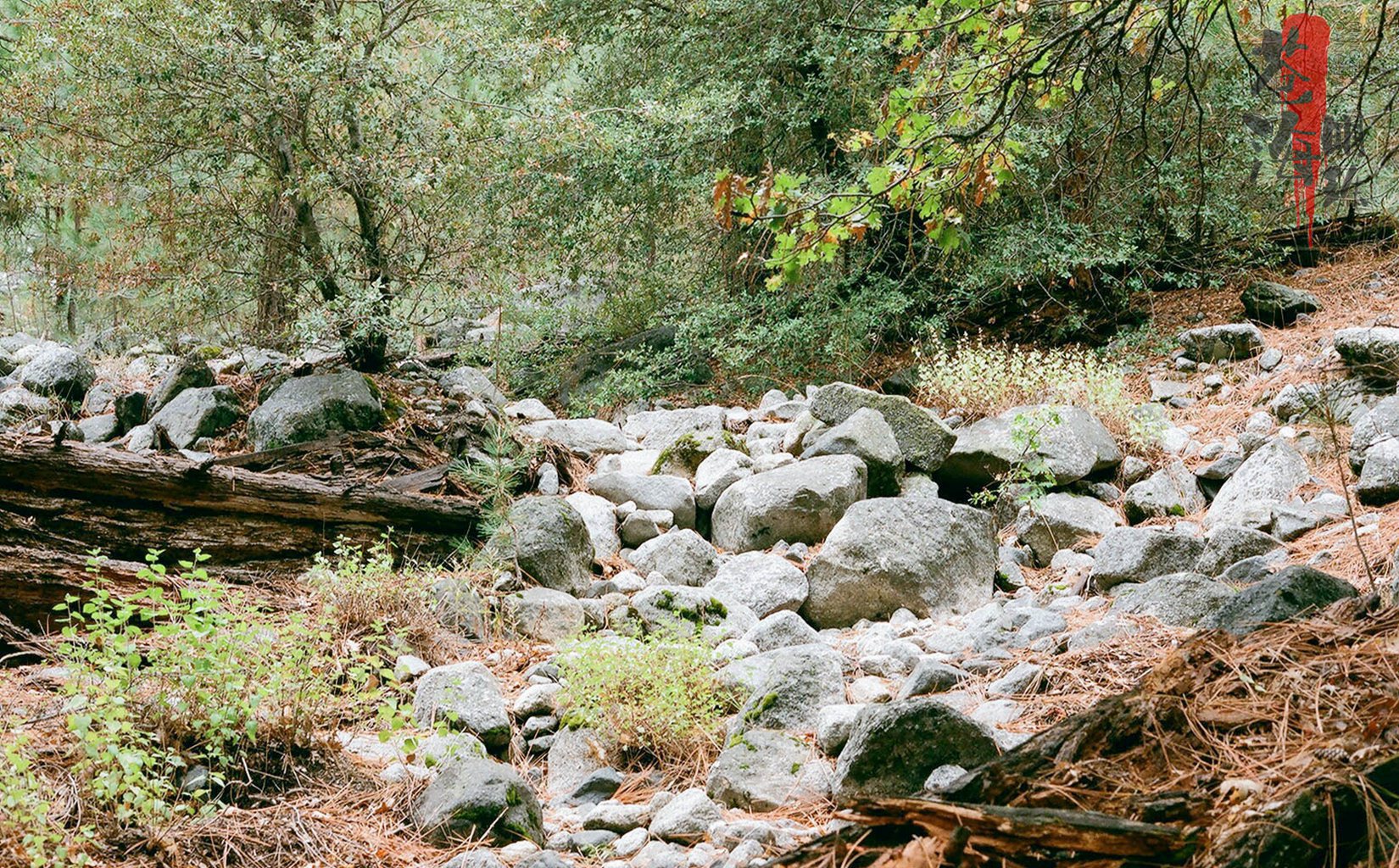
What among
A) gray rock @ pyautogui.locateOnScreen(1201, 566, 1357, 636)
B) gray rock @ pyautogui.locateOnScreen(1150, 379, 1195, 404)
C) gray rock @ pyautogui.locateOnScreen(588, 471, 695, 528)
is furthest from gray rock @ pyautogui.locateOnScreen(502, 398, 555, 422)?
gray rock @ pyautogui.locateOnScreen(1201, 566, 1357, 636)

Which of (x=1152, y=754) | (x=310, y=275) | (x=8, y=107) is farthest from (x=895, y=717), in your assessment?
(x=8, y=107)

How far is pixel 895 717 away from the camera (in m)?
2.91

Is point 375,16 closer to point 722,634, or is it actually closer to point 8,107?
point 8,107

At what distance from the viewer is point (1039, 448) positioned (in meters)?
6.30

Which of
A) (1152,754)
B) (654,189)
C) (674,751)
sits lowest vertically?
(674,751)

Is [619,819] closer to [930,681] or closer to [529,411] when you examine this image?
[930,681]

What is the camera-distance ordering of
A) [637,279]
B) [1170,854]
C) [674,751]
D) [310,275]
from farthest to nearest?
[637,279], [310,275], [674,751], [1170,854]

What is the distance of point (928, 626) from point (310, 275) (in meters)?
5.48

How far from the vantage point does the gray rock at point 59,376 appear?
835 centimetres

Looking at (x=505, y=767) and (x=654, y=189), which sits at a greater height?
(x=654, y=189)

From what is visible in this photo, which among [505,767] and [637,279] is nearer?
[505,767]

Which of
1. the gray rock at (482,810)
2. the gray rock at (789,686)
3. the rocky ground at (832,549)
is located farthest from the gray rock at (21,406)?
the gray rock at (789,686)

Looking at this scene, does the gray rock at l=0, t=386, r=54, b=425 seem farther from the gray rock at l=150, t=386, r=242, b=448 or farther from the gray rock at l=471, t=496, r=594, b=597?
the gray rock at l=471, t=496, r=594, b=597

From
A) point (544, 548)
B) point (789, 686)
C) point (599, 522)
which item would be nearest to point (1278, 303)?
point (599, 522)
